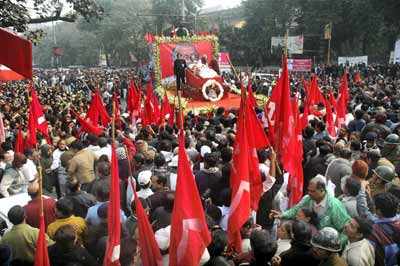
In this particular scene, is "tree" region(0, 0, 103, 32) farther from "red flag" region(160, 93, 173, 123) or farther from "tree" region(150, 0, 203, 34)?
"tree" region(150, 0, 203, 34)

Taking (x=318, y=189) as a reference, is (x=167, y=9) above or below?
above

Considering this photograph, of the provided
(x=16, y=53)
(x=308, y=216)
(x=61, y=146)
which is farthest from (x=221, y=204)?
(x=61, y=146)

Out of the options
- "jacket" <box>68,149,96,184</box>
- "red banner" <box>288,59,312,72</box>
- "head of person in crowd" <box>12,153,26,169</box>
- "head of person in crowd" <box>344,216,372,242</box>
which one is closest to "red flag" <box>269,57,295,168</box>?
"head of person in crowd" <box>344,216,372,242</box>

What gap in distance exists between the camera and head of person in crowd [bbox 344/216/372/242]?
398 centimetres

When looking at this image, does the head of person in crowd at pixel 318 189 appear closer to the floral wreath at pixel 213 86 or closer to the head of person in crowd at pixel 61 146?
the head of person in crowd at pixel 61 146

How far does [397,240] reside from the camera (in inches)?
163

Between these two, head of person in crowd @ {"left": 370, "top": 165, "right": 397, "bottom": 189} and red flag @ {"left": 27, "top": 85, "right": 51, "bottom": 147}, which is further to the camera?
red flag @ {"left": 27, "top": 85, "right": 51, "bottom": 147}

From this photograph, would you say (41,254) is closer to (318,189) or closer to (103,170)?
(103,170)

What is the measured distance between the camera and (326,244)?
365 cm

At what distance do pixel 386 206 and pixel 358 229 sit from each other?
421mm

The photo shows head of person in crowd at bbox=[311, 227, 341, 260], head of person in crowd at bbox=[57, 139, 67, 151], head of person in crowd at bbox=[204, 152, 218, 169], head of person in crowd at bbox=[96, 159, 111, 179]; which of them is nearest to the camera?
→ head of person in crowd at bbox=[311, 227, 341, 260]

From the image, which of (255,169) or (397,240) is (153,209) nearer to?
(255,169)

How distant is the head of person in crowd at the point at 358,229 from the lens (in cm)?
398

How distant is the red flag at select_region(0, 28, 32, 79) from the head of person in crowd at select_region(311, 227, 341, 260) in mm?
2639
